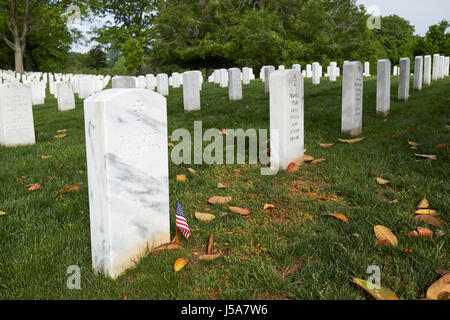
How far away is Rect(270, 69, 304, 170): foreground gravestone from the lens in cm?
458

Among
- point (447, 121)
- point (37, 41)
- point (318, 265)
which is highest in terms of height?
point (37, 41)

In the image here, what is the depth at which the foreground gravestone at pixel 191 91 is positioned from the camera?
403 inches

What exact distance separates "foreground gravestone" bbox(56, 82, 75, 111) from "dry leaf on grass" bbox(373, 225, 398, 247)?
11626 millimetres

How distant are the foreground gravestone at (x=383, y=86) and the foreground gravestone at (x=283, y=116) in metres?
3.98

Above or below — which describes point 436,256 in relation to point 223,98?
below

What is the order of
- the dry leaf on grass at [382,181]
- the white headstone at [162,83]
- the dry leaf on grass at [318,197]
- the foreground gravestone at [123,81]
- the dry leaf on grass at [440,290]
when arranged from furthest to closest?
the white headstone at [162,83] → the foreground gravestone at [123,81] → the dry leaf on grass at [382,181] → the dry leaf on grass at [318,197] → the dry leaf on grass at [440,290]

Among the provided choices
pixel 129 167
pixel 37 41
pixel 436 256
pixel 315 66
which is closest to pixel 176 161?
pixel 129 167

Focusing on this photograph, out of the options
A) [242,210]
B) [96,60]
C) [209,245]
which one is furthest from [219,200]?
[96,60]

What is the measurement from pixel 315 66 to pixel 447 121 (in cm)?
1039

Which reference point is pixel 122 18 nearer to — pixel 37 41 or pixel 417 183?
pixel 37 41

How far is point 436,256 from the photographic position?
236cm

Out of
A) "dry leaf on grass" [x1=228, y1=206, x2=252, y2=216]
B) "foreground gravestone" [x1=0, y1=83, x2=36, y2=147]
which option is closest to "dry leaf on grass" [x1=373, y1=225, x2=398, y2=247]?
"dry leaf on grass" [x1=228, y1=206, x2=252, y2=216]

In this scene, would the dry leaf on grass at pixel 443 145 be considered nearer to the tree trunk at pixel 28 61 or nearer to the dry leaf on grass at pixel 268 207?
the dry leaf on grass at pixel 268 207

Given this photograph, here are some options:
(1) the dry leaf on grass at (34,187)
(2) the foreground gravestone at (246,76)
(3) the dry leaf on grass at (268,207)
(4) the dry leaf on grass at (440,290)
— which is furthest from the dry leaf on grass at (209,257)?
(2) the foreground gravestone at (246,76)
